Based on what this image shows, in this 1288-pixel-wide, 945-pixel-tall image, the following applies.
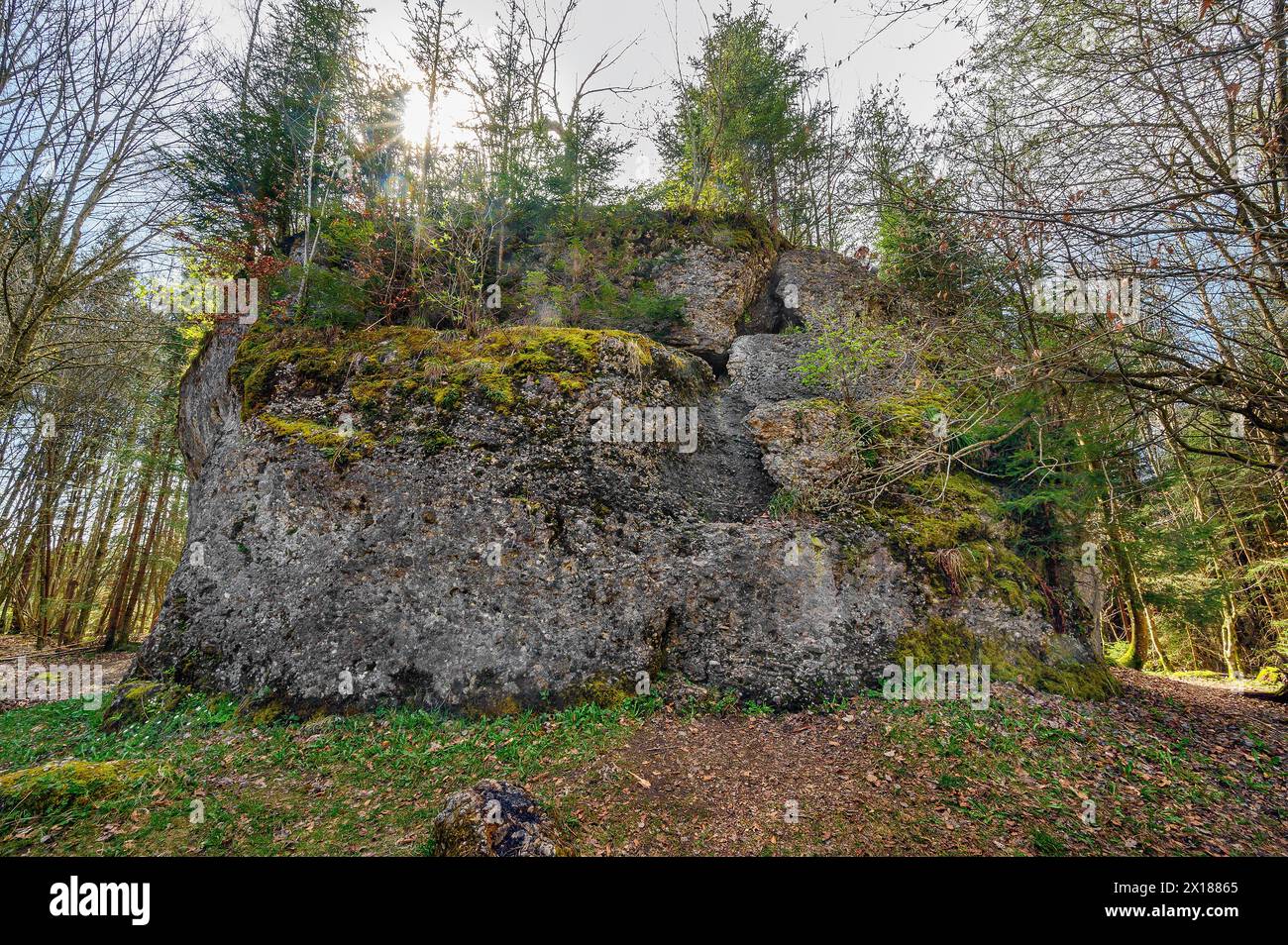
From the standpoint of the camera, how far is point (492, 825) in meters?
3.40

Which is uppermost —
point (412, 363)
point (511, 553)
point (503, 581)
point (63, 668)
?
point (412, 363)

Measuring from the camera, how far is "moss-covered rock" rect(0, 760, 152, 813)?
13.1ft

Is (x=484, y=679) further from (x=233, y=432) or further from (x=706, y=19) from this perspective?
(x=706, y=19)

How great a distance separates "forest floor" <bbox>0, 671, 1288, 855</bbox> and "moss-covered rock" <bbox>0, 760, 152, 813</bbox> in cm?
2

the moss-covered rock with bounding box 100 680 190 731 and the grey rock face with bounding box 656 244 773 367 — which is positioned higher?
the grey rock face with bounding box 656 244 773 367

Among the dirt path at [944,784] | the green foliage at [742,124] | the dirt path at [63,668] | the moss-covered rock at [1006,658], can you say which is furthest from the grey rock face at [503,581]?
the green foliage at [742,124]

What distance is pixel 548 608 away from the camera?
6383mm

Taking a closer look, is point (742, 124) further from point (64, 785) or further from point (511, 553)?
point (64, 785)

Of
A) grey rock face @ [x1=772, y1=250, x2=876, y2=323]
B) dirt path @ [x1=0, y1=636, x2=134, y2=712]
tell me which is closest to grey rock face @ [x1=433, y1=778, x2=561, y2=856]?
dirt path @ [x1=0, y1=636, x2=134, y2=712]

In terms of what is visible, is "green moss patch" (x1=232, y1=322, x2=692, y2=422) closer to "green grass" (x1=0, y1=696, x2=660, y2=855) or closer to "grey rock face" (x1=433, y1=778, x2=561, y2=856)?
"green grass" (x1=0, y1=696, x2=660, y2=855)

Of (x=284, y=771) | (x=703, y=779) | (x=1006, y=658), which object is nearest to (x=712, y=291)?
(x=1006, y=658)

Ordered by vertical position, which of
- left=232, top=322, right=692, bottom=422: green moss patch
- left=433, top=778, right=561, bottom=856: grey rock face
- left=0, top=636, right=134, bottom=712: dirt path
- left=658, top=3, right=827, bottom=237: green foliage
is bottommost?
left=0, top=636, right=134, bottom=712: dirt path

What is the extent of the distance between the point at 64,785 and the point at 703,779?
5.92 meters

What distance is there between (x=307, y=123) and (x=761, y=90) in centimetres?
1312
